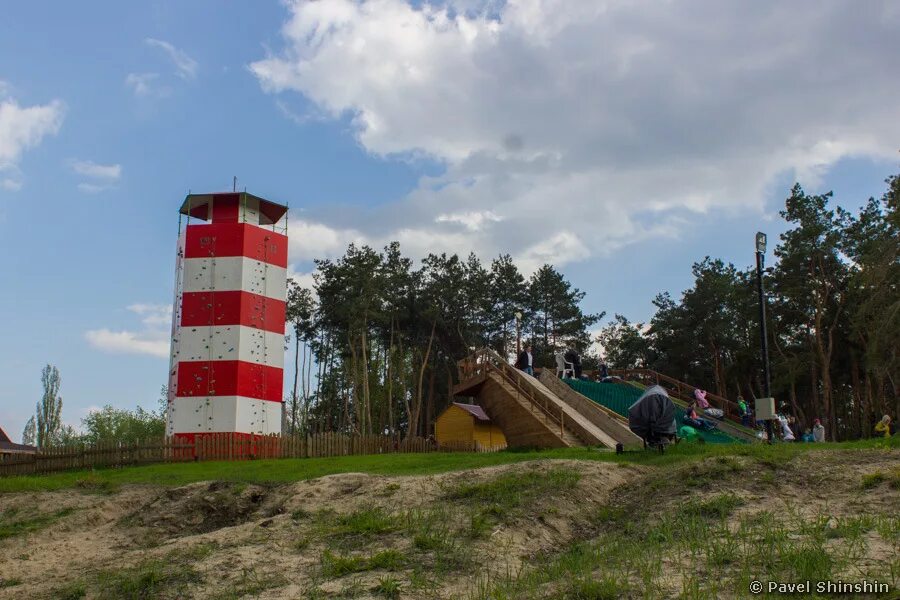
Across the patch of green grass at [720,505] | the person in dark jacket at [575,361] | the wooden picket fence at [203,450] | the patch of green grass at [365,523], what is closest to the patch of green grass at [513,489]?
the patch of green grass at [365,523]

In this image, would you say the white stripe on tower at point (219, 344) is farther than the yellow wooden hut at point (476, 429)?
Yes

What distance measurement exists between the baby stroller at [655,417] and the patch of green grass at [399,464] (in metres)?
0.36

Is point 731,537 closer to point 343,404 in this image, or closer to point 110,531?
point 110,531

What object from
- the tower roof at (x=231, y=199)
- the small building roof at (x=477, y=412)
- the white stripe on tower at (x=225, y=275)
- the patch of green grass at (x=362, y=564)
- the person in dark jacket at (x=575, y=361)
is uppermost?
the tower roof at (x=231, y=199)

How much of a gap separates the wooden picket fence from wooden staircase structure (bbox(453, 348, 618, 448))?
1.85m

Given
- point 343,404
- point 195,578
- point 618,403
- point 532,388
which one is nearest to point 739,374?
point 618,403

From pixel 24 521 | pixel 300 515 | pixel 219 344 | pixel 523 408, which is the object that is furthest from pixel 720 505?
pixel 219 344

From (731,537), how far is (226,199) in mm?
30782

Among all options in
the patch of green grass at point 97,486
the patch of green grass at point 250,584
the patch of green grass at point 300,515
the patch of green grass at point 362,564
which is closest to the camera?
the patch of green grass at point 250,584

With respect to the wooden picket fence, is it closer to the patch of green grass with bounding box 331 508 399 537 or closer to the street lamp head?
the street lamp head

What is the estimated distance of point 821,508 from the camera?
11.0m

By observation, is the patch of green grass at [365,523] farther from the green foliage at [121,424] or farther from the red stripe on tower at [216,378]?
the green foliage at [121,424]

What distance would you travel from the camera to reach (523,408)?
2788cm

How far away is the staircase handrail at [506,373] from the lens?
26.1 meters
